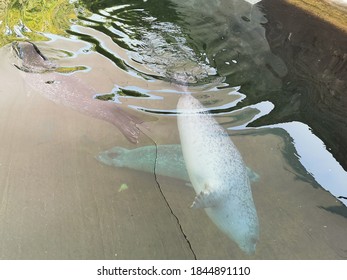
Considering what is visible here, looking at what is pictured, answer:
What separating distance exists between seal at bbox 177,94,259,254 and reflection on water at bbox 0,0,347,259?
1.4 inches

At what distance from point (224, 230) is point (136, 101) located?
1.77 metres

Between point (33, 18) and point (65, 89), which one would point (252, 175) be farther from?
point (33, 18)

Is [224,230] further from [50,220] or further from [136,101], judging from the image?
[136,101]

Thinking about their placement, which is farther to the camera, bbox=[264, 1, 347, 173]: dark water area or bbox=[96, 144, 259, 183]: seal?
bbox=[264, 1, 347, 173]: dark water area

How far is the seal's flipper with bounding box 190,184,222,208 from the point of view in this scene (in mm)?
2539

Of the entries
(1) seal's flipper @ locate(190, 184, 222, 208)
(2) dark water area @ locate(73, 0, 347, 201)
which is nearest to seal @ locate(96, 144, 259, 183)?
(1) seal's flipper @ locate(190, 184, 222, 208)

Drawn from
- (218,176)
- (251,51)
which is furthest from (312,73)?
(218,176)

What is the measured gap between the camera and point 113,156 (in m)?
3.10

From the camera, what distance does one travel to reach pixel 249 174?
115 inches

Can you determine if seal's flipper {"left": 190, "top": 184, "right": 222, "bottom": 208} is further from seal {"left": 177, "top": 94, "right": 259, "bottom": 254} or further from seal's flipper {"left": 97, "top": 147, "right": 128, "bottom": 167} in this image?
seal's flipper {"left": 97, "top": 147, "right": 128, "bottom": 167}

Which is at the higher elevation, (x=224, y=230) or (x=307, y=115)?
(x=307, y=115)

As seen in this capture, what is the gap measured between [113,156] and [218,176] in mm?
837

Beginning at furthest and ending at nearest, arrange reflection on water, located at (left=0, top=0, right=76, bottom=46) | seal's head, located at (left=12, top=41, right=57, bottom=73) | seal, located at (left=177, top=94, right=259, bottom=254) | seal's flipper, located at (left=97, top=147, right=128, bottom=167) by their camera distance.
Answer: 1. reflection on water, located at (left=0, top=0, right=76, bottom=46)
2. seal's head, located at (left=12, top=41, right=57, bottom=73)
3. seal's flipper, located at (left=97, top=147, right=128, bottom=167)
4. seal, located at (left=177, top=94, right=259, bottom=254)
